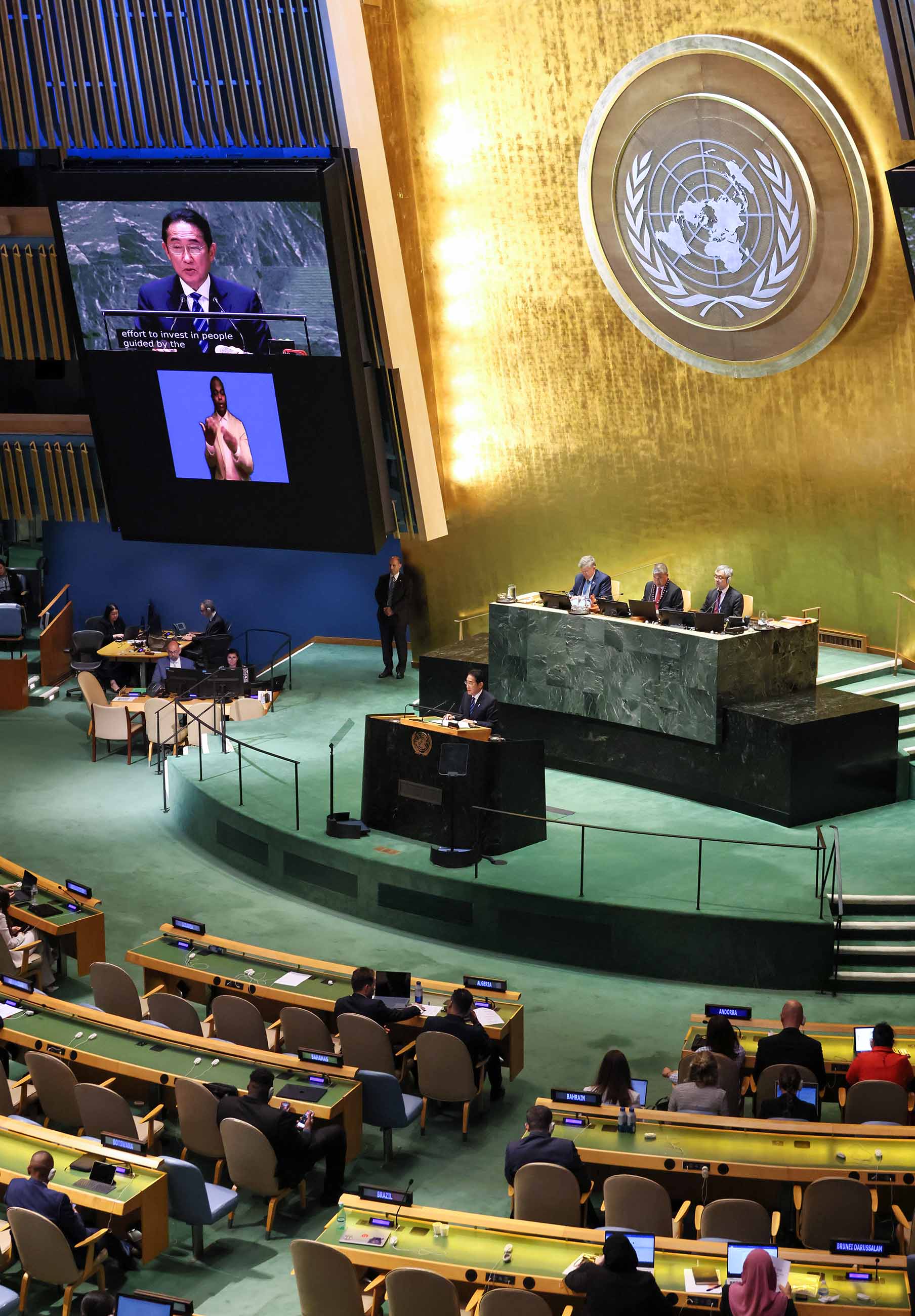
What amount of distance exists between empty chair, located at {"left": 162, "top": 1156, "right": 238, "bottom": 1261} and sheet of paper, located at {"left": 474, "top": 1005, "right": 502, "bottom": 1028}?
2.03m

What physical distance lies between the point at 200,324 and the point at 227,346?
368mm

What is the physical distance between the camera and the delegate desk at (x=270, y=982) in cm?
955

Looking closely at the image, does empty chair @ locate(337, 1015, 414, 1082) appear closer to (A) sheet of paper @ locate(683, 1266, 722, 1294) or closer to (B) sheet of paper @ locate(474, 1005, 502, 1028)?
(B) sheet of paper @ locate(474, 1005, 502, 1028)

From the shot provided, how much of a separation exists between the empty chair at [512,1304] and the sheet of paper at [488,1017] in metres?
3.02

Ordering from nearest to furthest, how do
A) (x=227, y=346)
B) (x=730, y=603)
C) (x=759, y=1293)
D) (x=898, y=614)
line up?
(x=759, y=1293) → (x=730, y=603) → (x=898, y=614) → (x=227, y=346)

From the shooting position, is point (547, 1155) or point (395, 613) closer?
point (547, 1155)

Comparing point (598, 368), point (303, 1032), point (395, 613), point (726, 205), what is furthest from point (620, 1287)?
point (395, 613)

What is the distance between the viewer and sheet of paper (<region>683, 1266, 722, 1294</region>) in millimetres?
6363

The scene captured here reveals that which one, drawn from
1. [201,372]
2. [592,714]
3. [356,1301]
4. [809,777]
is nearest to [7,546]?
[201,372]

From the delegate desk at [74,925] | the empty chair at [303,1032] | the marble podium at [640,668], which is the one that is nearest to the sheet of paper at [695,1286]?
the empty chair at [303,1032]

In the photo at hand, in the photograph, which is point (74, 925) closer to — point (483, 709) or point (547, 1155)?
point (483, 709)

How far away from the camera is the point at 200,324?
1627 centimetres

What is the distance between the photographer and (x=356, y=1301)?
6.68 metres

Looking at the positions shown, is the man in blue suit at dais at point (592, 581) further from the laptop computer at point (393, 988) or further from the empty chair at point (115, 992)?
the empty chair at point (115, 992)
